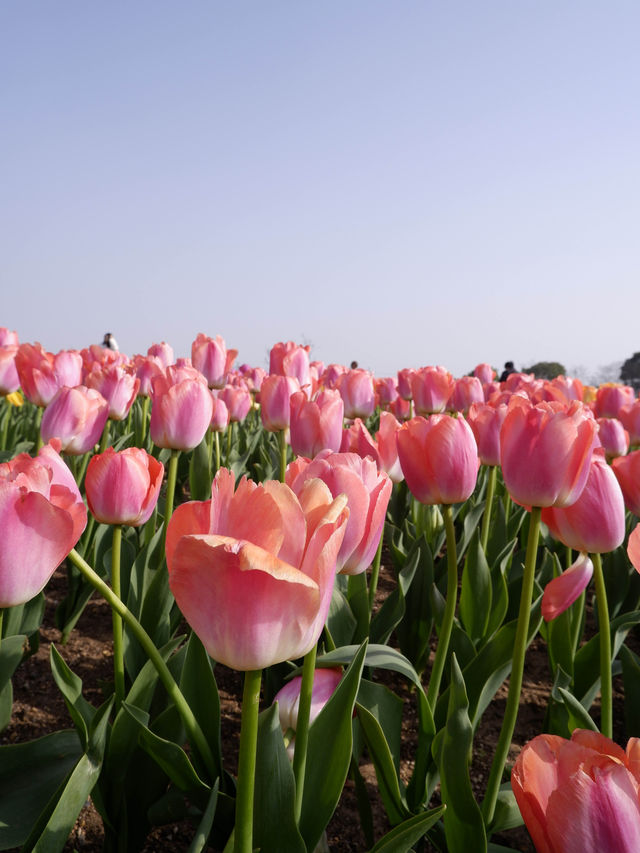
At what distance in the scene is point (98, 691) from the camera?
1972 millimetres

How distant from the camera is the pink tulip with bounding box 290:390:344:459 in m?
1.71

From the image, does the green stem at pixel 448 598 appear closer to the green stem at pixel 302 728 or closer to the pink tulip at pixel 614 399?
the green stem at pixel 302 728

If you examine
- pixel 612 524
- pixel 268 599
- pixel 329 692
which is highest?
pixel 268 599

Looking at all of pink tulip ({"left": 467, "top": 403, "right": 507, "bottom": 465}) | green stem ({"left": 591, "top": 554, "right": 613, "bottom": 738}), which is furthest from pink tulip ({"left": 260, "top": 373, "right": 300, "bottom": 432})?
green stem ({"left": 591, "top": 554, "right": 613, "bottom": 738})

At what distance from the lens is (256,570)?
0.57 meters

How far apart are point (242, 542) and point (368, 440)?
103 cm

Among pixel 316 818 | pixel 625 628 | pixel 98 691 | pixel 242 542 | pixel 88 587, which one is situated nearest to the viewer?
pixel 242 542

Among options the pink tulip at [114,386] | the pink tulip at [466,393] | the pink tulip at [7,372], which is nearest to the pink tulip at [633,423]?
the pink tulip at [466,393]

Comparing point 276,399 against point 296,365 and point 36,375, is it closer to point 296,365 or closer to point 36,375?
point 296,365

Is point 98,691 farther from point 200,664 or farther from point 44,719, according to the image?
point 200,664

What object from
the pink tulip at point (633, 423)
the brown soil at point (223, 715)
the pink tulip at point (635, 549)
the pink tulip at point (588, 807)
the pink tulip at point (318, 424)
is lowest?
the brown soil at point (223, 715)

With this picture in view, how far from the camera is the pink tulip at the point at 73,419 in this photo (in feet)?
5.97

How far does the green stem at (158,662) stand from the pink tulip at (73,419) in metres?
0.91

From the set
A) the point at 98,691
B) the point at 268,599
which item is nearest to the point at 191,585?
the point at 268,599
